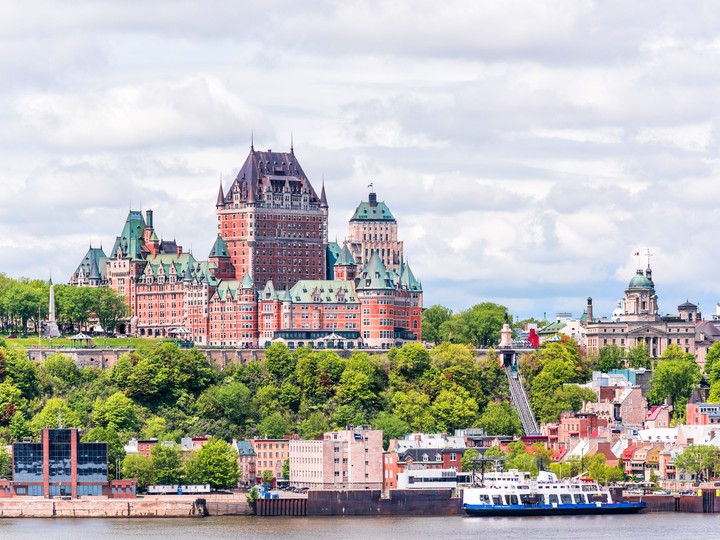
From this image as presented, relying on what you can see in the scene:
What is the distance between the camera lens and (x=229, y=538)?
19275cm

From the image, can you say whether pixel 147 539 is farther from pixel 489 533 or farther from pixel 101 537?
pixel 489 533

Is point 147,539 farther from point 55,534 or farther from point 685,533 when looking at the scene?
point 685,533

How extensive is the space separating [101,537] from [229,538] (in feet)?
33.7

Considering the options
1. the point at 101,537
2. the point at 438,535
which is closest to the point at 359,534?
the point at 438,535

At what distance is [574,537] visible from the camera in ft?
636

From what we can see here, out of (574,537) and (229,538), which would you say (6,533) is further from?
(574,537)

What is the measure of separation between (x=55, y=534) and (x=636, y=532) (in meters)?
46.1

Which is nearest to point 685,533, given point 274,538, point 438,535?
point 438,535

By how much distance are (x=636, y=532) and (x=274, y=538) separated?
29.1m

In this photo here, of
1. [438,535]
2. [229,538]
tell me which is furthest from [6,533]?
[438,535]

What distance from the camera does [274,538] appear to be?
192875mm

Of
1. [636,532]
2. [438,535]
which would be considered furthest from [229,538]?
[636,532]

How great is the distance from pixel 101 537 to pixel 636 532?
42345 millimetres

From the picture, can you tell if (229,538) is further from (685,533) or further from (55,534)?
(685,533)
